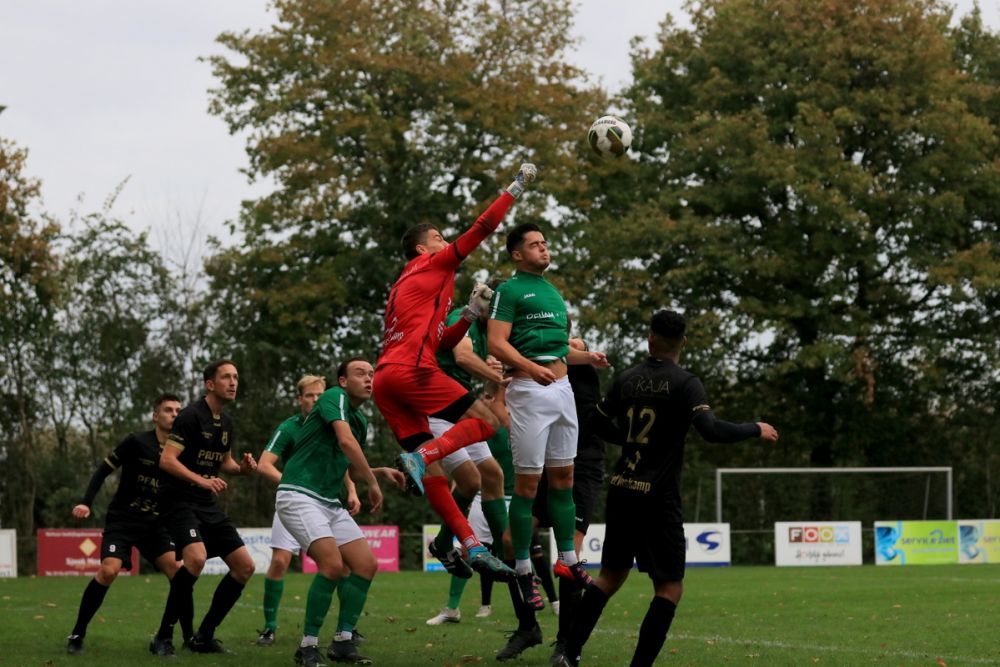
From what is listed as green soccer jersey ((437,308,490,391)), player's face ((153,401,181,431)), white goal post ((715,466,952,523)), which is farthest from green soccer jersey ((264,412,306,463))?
white goal post ((715,466,952,523))

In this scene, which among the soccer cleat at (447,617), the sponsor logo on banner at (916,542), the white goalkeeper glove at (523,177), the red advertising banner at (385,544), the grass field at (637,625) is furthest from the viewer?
the sponsor logo on banner at (916,542)

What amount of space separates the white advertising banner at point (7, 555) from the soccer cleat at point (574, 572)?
20.6m

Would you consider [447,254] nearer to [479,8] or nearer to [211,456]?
[211,456]

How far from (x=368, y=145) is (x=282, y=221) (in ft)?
10.4

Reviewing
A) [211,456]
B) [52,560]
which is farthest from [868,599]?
[52,560]

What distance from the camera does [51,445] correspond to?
34.7 meters

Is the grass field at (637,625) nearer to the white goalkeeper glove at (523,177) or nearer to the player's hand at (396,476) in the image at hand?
the player's hand at (396,476)

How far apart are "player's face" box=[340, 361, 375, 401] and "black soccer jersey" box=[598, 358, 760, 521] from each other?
7.28 feet

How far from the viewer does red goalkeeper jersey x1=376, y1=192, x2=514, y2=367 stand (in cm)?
976

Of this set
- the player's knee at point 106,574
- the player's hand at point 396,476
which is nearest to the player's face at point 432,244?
the player's hand at point 396,476

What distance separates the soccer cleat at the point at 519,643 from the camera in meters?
10.2

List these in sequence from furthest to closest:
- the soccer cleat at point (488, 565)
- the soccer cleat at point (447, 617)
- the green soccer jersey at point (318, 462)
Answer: the soccer cleat at point (447, 617) < the green soccer jersey at point (318, 462) < the soccer cleat at point (488, 565)

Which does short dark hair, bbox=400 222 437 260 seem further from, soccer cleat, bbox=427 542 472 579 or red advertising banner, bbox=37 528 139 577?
red advertising banner, bbox=37 528 139 577

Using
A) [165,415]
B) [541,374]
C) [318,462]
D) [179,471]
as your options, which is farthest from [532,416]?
[165,415]
